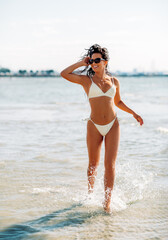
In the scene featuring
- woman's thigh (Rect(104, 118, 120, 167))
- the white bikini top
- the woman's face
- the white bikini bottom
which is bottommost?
Result: woman's thigh (Rect(104, 118, 120, 167))

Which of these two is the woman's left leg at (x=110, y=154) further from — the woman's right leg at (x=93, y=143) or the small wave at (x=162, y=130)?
the small wave at (x=162, y=130)

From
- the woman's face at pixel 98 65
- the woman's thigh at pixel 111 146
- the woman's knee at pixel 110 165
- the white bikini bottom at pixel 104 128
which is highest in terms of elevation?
the woman's face at pixel 98 65

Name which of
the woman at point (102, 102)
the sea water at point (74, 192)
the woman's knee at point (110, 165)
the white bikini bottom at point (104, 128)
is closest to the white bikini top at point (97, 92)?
the woman at point (102, 102)

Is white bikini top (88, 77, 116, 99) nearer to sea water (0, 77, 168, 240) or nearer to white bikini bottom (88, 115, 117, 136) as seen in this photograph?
sea water (0, 77, 168, 240)

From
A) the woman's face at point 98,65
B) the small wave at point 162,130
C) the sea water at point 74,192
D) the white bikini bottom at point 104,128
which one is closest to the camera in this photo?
the sea water at point 74,192

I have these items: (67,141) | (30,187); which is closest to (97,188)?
(30,187)

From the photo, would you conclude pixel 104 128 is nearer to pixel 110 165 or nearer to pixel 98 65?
pixel 110 165

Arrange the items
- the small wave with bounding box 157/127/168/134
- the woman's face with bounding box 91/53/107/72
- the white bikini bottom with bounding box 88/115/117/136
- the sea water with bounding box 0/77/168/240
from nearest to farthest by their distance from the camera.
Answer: the sea water with bounding box 0/77/168/240 < the woman's face with bounding box 91/53/107/72 < the white bikini bottom with bounding box 88/115/117/136 < the small wave with bounding box 157/127/168/134

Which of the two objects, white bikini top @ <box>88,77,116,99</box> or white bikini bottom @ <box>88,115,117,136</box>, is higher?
white bikini top @ <box>88,77,116,99</box>

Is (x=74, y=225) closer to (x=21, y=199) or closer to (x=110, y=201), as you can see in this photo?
(x=110, y=201)

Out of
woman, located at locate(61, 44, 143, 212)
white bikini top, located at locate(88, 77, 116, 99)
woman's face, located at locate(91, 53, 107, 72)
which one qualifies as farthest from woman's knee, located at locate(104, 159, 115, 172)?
woman's face, located at locate(91, 53, 107, 72)

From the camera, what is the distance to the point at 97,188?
18.1ft

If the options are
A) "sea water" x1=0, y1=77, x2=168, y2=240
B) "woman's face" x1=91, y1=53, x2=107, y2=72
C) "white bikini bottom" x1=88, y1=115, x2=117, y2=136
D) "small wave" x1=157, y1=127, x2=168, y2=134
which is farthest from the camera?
"small wave" x1=157, y1=127, x2=168, y2=134

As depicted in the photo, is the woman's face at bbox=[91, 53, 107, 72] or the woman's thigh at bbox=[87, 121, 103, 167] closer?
the woman's face at bbox=[91, 53, 107, 72]
